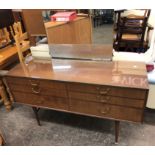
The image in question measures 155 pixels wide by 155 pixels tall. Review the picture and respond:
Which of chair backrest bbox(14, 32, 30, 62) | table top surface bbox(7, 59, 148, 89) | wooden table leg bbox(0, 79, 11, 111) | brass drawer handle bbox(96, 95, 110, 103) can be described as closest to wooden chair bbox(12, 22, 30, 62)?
chair backrest bbox(14, 32, 30, 62)

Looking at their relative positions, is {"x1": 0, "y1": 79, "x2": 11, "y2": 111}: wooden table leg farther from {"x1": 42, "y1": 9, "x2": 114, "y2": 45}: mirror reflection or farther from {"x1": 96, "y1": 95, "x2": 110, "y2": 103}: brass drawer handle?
{"x1": 96, "y1": 95, "x2": 110, "y2": 103}: brass drawer handle

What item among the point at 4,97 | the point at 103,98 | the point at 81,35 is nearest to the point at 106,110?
the point at 103,98

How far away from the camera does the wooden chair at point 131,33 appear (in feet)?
4.78

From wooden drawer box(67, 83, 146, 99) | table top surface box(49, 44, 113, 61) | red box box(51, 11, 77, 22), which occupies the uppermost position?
red box box(51, 11, 77, 22)

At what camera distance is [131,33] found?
161 cm

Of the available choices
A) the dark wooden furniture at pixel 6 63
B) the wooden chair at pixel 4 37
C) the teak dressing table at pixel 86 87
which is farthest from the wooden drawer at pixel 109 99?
the wooden chair at pixel 4 37

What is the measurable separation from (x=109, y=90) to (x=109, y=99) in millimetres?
83

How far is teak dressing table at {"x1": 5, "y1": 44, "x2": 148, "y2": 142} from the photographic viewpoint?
1.13 meters

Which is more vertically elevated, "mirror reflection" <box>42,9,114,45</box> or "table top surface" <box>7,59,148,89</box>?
"mirror reflection" <box>42,9,114,45</box>

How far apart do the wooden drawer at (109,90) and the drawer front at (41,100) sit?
7.1 inches

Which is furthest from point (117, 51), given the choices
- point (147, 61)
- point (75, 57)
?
point (75, 57)

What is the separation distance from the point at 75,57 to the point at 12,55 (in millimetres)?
910

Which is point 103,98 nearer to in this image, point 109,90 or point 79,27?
point 109,90

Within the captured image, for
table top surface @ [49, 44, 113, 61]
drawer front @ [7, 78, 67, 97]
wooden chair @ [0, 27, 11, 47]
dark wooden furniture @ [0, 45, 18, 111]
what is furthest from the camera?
wooden chair @ [0, 27, 11, 47]
